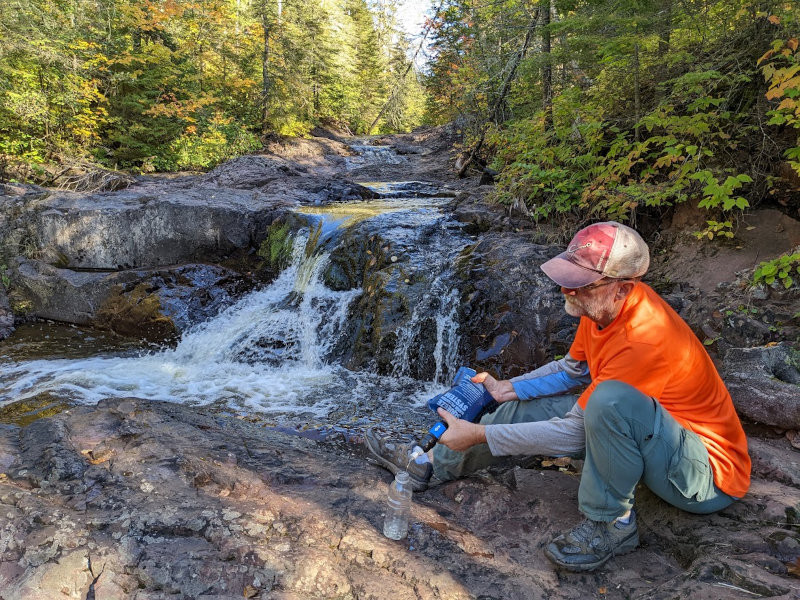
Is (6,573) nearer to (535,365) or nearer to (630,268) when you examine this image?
(630,268)

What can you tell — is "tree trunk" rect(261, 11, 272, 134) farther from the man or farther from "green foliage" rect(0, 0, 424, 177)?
the man

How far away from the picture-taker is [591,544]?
228 cm

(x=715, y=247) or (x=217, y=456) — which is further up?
(x=715, y=247)

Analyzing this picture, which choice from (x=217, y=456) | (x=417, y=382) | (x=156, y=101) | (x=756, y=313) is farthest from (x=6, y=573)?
(x=156, y=101)

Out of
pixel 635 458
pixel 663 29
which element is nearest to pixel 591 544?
pixel 635 458

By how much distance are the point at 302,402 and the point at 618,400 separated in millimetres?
4132

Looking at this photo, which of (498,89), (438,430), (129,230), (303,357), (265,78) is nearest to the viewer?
(438,430)

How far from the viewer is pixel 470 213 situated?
27.6 feet

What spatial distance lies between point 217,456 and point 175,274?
616cm

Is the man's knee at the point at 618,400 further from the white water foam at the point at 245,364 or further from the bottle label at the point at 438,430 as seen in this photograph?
the white water foam at the point at 245,364

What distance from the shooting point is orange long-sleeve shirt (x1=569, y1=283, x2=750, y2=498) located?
85.5 inches

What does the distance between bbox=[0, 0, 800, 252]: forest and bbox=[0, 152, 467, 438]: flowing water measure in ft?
7.48

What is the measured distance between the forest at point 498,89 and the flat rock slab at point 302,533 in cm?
374

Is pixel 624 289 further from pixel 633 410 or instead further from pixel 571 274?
pixel 633 410
